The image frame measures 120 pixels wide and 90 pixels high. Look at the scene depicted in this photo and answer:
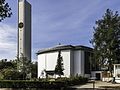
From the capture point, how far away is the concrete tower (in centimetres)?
13400

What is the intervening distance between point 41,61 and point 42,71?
4.70 m

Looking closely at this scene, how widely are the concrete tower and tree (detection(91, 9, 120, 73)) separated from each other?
6545 centimetres

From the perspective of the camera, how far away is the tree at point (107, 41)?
69250 mm

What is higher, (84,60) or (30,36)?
(30,36)

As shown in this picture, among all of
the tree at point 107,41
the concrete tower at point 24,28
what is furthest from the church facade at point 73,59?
the tree at point 107,41

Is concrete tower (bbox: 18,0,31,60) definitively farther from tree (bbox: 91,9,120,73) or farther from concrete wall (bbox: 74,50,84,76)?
tree (bbox: 91,9,120,73)

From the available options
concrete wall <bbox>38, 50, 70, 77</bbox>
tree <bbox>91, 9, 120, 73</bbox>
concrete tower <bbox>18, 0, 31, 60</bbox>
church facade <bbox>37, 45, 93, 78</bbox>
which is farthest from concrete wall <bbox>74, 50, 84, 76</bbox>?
tree <bbox>91, 9, 120, 73</bbox>

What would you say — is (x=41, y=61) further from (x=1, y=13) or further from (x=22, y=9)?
(x=1, y=13)

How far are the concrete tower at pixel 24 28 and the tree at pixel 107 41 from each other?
2577 inches

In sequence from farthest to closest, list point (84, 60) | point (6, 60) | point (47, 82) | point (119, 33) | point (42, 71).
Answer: point (6, 60) → point (42, 71) → point (84, 60) → point (119, 33) → point (47, 82)

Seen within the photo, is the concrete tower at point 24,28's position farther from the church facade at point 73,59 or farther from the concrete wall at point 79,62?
the concrete wall at point 79,62

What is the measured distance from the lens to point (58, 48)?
114625mm

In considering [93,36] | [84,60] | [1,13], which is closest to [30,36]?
[84,60]

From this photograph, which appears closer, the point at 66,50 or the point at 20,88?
the point at 20,88
